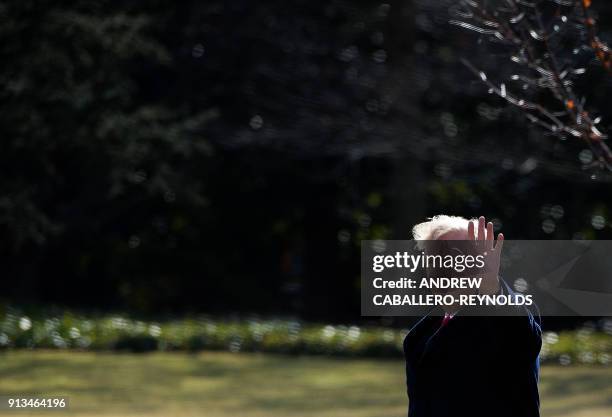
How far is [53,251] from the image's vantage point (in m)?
23.2

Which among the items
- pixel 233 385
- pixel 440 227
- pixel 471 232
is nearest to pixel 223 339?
pixel 233 385

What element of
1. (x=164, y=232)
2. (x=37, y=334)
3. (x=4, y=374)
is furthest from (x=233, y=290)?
(x=4, y=374)

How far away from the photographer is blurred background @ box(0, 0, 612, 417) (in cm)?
1421

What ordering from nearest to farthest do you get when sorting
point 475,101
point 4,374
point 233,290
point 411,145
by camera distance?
point 4,374 → point 411,145 → point 475,101 → point 233,290

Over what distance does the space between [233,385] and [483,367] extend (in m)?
9.71

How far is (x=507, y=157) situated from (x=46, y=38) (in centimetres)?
736

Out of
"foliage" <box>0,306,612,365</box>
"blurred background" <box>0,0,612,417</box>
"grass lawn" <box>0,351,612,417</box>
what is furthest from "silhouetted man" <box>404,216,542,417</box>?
"foliage" <box>0,306,612,365</box>

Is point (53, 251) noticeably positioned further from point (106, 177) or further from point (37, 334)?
point (37, 334)

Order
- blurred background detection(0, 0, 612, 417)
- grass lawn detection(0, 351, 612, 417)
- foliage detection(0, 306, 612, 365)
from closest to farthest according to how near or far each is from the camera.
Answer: grass lawn detection(0, 351, 612, 417), blurred background detection(0, 0, 612, 417), foliage detection(0, 306, 612, 365)

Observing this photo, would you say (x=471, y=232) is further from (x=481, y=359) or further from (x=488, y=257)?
(x=481, y=359)

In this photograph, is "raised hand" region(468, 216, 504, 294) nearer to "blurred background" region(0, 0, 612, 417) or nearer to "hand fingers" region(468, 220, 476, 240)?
"hand fingers" region(468, 220, 476, 240)

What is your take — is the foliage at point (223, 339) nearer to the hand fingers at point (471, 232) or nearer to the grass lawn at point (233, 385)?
the grass lawn at point (233, 385)

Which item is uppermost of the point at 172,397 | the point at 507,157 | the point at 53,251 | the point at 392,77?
the point at 392,77

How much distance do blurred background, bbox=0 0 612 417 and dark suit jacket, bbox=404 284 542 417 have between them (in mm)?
7607
